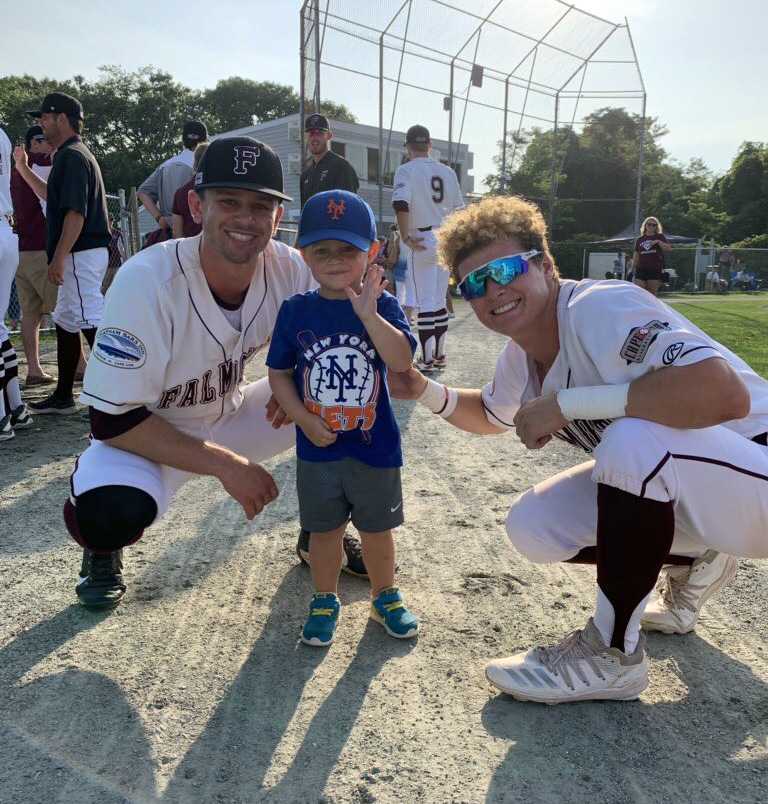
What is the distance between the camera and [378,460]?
2.39m

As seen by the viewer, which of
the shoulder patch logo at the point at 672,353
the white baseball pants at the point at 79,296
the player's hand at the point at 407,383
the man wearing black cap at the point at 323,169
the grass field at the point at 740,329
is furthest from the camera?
the grass field at the point at 740,329

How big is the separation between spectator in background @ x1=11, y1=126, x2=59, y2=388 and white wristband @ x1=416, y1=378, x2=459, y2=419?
477 cm

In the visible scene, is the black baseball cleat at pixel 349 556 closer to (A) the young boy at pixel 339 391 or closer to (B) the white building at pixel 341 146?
(A) the young boy at pixel 339 391

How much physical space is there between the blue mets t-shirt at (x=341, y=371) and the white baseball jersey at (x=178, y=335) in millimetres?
380

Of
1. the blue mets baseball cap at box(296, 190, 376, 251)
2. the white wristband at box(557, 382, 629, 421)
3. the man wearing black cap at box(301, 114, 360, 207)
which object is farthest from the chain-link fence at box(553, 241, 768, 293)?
the white wristband at box(557, 382, 629, 421)

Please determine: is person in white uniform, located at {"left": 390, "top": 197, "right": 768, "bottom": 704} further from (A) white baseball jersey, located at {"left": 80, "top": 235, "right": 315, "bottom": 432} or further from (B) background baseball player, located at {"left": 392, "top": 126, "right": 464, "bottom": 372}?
(B) background baseball player, located at {"left": 392, "top": 126, "right": 464, "bottom": 372}

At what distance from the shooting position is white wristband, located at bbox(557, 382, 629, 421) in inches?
78.9

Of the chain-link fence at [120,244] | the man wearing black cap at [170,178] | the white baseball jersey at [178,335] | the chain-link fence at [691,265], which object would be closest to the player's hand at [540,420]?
the white baseball jersey at [178,335]

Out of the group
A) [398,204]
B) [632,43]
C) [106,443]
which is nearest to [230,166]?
[106,443]

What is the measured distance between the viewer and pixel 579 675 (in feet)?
6.73

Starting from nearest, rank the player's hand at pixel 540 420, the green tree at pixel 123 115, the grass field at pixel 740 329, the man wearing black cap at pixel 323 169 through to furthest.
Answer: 1. the player's hand at pixel 540 420
2. the man wearing black cap at pixel 323 169
3. the grass field at pixel 740 329
4. the green tree at pixel 123 115

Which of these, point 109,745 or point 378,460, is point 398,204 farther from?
point 109,745

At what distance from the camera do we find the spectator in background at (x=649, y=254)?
48.2 ft

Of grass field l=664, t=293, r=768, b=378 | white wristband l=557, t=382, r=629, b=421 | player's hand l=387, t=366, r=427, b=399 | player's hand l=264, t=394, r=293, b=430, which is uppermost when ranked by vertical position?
white wristband l=557, t=382, r=629, b=421
